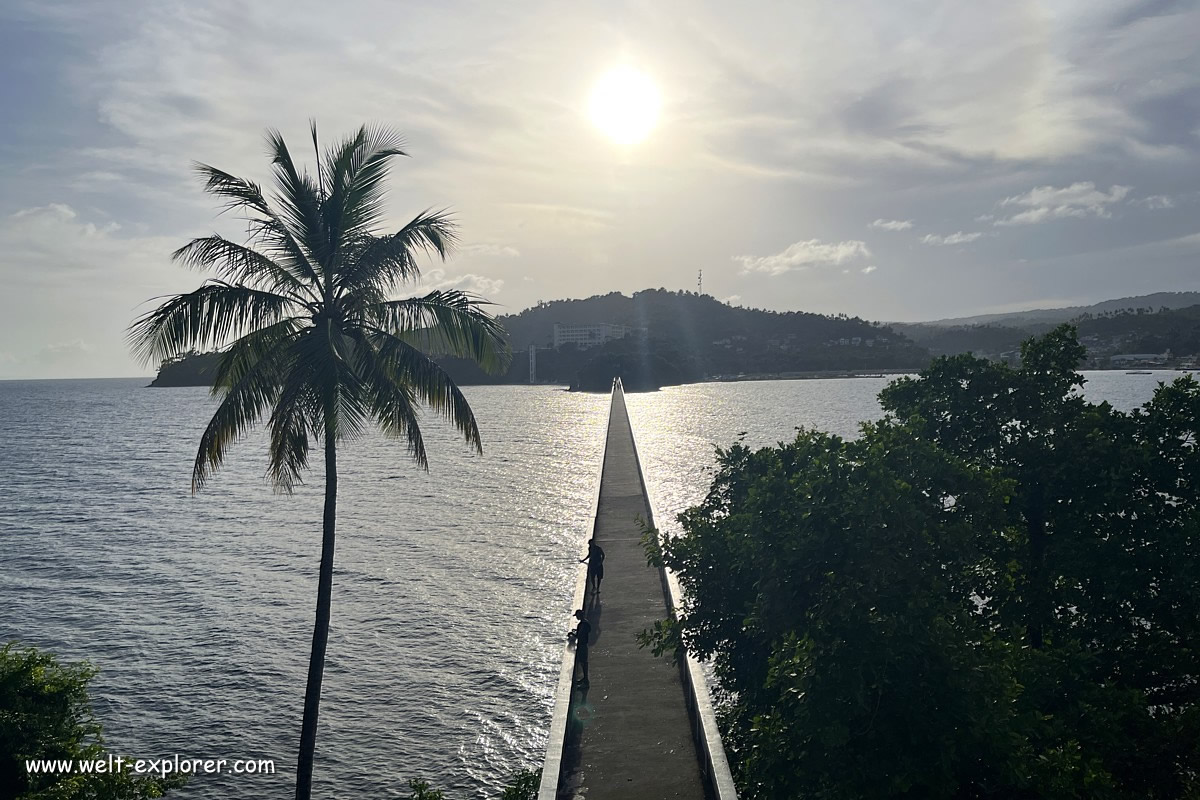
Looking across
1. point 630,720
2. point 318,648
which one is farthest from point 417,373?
point 630,720

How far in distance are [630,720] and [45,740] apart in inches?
358

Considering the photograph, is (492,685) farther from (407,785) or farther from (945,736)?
(945,736)

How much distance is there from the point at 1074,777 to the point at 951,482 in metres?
4.01

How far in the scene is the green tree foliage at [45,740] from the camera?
11.1 m

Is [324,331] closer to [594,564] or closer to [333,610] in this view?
[594,564]

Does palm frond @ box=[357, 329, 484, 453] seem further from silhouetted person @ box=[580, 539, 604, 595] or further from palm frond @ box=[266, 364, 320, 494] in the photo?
silhouetted person @ box=[580, 539, 604, 595]

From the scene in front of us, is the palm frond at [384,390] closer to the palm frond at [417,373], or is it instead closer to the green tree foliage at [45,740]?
the palm frond at [417,373]

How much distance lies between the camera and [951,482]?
11.9 m

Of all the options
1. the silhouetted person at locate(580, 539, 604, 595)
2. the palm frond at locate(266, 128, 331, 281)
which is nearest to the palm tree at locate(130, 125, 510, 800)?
the palm frond at locate(266, 128, 331, 281)

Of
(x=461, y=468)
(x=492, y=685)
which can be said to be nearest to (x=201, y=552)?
(x=492, y=685)

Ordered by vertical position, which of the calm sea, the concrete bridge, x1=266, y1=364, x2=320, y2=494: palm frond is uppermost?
x1=266, y1=364, x2=320, y2=494: palm frond

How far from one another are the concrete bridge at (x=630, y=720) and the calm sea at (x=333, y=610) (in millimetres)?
4095

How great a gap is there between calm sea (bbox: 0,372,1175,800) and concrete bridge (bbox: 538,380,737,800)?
161 inches

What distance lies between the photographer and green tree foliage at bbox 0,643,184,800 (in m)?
11.1
